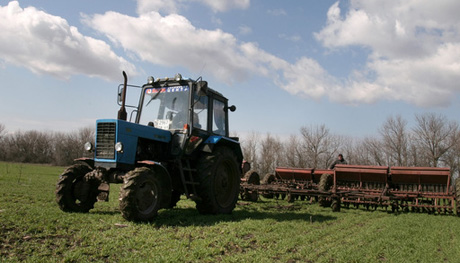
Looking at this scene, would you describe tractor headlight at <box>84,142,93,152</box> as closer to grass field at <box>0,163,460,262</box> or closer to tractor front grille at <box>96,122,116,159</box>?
tractor front grille at <box>96,122,116,159</box>

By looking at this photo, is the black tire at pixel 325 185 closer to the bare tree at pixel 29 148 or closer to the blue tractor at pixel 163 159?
the blue tractor at pixel 163 159

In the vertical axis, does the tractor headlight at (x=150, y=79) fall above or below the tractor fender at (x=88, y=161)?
above

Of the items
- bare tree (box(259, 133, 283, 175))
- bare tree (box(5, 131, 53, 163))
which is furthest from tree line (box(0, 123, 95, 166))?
bare tree (box(259, 133, 283, 175))

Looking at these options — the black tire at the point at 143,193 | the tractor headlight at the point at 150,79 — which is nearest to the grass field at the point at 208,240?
the black tire at the point at 143,193

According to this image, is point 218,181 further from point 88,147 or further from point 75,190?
point 75,190

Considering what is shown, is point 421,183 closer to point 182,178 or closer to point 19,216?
point 182,178

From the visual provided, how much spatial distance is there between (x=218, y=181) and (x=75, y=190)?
2943mm

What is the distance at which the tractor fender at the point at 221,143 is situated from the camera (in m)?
7.39

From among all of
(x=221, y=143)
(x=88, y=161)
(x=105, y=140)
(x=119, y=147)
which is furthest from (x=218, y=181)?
(x=88, y=161)

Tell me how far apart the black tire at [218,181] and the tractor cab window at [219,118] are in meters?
0.60

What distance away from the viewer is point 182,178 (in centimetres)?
682

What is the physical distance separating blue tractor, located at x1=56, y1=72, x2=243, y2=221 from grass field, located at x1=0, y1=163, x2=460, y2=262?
0.43 m

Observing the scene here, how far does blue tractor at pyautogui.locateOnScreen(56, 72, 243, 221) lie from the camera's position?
6000 mm

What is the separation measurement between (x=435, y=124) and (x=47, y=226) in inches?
1672
